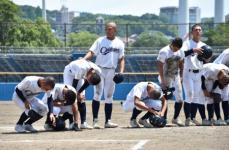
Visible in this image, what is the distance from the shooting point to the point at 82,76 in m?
13.3

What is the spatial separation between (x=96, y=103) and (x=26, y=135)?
1.94 m

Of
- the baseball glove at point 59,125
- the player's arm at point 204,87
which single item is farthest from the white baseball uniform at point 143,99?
the baseball glove at point 59,125

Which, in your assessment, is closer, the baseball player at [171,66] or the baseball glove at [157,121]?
the baseball glove at [157,121]

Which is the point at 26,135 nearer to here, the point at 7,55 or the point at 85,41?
the point at 7,55

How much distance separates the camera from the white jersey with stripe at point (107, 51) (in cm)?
1370

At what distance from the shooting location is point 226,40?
76.6 m

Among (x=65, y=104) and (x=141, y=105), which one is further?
(x=141, y=105)

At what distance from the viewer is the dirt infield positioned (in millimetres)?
10594

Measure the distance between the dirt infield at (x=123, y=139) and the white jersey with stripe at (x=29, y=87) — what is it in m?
0.77

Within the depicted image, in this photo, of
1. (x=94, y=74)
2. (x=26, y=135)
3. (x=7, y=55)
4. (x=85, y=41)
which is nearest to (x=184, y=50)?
(x=94, y=74)

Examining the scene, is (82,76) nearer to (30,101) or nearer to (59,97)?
(59,97)

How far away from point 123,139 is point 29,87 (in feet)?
7.92

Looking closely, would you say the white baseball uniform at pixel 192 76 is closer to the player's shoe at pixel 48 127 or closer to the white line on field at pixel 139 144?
the player's shoe at pixel 48 127

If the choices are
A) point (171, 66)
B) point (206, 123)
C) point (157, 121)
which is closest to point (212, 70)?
point (171, 66)
